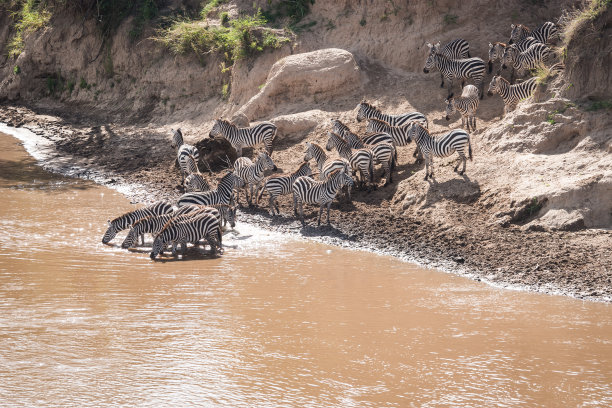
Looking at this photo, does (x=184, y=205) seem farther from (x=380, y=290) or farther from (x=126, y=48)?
(x=126, y=48)

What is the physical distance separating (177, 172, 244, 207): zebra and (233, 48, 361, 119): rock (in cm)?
489

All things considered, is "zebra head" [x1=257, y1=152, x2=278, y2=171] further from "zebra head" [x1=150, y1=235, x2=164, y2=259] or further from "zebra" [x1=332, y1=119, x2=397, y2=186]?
"zebra head" [x1=150, y1=235, x2=164, y2=259]

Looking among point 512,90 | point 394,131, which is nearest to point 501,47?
point 512,90

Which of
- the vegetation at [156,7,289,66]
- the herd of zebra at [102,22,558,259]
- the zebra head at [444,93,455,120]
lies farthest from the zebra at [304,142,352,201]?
the vegetation at [156,7,289,66]

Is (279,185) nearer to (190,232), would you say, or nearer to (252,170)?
(252,170)

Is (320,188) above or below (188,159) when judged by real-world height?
below

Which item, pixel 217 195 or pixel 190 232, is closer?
pixel 190 232

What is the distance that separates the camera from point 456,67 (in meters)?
17.4

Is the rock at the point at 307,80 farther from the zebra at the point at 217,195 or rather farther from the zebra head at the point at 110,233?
the zebra head at the point at 110,233

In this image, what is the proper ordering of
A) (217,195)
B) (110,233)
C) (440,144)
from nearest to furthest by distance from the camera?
(110,233)
(440,144)
(217,195)

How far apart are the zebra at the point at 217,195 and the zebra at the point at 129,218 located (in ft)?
1.42

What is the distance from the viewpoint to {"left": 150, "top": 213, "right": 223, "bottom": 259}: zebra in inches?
470

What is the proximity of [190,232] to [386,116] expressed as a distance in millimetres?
6754

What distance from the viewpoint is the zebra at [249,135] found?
17344 mm
